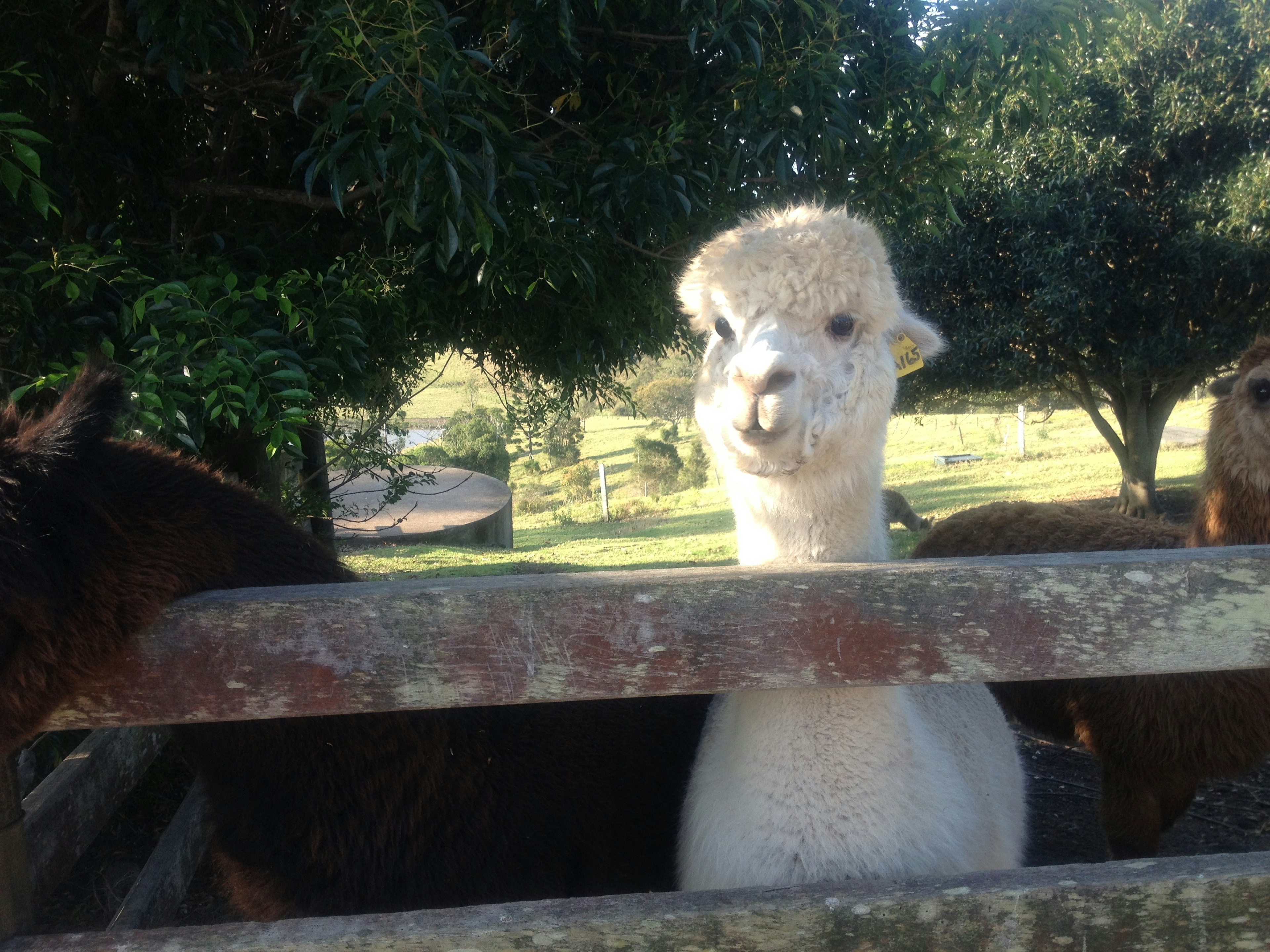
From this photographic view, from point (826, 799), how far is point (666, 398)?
1363 inches

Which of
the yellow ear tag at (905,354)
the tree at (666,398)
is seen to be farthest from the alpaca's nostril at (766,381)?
the tree at (666,398)

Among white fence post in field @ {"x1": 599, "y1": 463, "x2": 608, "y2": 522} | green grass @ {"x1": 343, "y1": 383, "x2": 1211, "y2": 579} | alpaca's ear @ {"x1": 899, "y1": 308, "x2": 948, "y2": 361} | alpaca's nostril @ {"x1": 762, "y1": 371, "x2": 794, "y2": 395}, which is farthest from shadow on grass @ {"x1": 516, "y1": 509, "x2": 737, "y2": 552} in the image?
alpaca's nostril @ {"x1": 762, "y1": 371, "x2": 794, "y2": 395}

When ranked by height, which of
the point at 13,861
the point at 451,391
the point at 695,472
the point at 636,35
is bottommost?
the point at 695,472

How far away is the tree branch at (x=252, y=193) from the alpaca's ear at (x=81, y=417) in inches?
77.2

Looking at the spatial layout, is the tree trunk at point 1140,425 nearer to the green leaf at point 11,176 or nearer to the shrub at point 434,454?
the shrub at point 434,454

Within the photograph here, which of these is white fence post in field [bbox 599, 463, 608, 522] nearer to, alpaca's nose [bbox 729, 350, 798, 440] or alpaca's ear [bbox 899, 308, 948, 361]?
alpaca's ear [bbox 899, 308, 948, 361]

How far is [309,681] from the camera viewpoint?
1.55 metres

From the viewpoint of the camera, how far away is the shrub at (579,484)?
28.0 m

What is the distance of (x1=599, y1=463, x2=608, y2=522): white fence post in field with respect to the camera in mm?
23562

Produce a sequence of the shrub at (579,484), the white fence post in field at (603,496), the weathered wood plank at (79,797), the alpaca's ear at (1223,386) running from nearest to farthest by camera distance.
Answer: the weathered wood plank at (79,797)
the alpaca's ear at (1223,386)
the white fence post in field at (603,496)
the shrub at (579,484)

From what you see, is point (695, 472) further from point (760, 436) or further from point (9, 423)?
point (9, 423)

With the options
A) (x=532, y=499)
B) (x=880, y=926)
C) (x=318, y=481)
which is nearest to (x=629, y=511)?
(x=532, y=499)

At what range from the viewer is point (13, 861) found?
1730 millimetres

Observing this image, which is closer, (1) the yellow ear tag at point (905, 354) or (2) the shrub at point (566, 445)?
(1) the yellow ear tag at point (905, 354)
